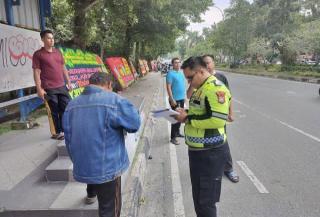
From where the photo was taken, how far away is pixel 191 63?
2.99 metres

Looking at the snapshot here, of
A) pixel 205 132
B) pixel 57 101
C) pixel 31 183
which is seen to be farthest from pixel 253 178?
pixel 57 101

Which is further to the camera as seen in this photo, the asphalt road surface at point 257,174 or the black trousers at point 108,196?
the asphalt road surface at point 257,174

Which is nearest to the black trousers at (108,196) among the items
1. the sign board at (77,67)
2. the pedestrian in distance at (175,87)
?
the pedestrian in distance at (175,87)

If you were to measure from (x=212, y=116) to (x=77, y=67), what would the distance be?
22.0ft

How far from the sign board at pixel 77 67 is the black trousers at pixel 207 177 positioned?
529 cm

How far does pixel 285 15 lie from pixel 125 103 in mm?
47502

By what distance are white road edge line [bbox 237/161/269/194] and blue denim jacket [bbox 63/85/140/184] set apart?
260cm

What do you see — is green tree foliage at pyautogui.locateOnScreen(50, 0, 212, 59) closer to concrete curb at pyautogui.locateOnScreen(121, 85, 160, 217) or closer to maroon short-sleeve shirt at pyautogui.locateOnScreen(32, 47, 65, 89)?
maroon short-sleeve shirt at pyautogui.locateOnScreen(32, 47, 65, 89)

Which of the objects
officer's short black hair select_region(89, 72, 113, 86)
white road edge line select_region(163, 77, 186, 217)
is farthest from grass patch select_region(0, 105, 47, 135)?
officer's short black hair select_region(89, 72, 113, 86)

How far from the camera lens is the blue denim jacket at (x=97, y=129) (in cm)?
263

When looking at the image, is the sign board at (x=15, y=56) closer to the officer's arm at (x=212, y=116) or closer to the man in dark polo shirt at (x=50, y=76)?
the man in dark polo shirt at (x=50, y=76)

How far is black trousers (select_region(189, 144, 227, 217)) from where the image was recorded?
3.04 metres

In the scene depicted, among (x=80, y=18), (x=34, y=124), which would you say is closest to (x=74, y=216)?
(x=34, y=124)

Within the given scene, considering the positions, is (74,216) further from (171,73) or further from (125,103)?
(171,73)
